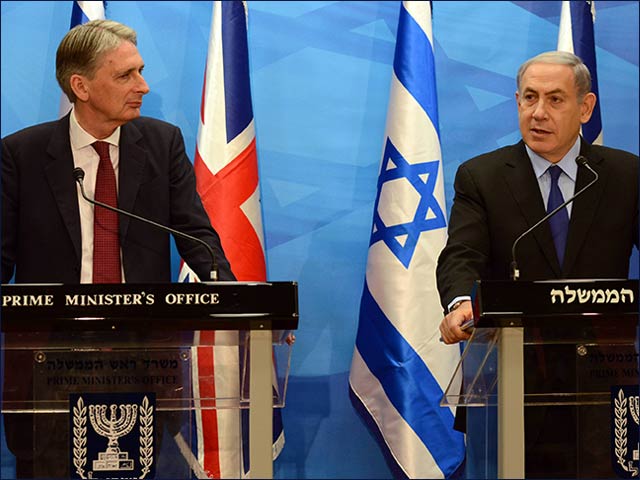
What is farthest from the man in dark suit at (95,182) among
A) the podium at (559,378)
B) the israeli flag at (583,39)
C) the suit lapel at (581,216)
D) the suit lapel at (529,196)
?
the israeli flag at (583,39)

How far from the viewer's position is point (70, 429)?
2.31 metres

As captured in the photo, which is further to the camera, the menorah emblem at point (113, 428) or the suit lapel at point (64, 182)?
the suit lapel at point (64, 182)

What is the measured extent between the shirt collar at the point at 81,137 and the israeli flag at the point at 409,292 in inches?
47.2

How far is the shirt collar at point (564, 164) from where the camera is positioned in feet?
11.5

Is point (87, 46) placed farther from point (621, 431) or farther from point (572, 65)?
point (621, 431)

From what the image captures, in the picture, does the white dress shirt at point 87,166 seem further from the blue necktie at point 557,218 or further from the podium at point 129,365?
the blue necktie at point 557,218

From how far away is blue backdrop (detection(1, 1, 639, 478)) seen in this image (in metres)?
4.69

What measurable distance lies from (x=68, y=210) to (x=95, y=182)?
0.13 m

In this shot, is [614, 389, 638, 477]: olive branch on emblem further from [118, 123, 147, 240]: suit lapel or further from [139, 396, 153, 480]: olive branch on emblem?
[118, 123, 147, 240]: suit lapel

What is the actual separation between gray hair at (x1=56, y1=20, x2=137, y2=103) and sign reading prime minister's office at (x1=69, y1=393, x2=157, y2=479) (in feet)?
5.28

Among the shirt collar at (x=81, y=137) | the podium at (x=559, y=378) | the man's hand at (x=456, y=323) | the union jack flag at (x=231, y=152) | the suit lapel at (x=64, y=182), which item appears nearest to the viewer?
the podium at (x=559, y=378)

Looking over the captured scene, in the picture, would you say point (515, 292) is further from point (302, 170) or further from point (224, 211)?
point (302, 170)

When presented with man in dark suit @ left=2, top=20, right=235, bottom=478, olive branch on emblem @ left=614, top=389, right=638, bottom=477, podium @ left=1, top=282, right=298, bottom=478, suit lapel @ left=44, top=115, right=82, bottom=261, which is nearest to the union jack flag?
man in dark suit @ left=2, top=20, right=235, bottom=478

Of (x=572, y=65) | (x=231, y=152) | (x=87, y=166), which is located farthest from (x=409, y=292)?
(x=87, y=166)
